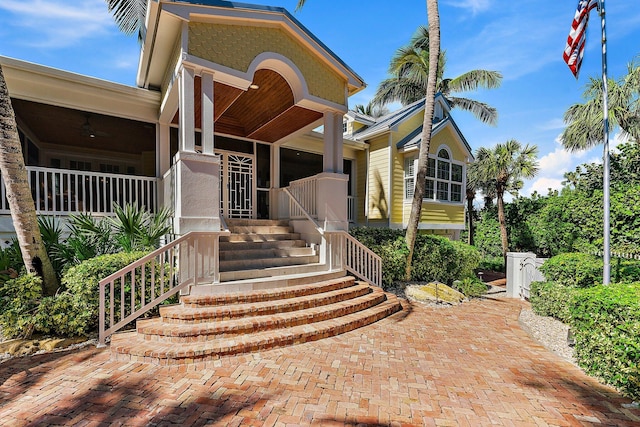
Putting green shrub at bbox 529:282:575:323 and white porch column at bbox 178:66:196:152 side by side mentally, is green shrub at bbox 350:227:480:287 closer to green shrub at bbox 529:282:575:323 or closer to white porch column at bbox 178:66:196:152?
green shrub at bbox 529:282:575:323

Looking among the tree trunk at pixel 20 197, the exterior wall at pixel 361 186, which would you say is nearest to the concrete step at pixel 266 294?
the tree trunk at pixel 20 197

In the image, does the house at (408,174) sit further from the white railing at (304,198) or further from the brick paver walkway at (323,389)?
the brick paver walkway at (323,389)

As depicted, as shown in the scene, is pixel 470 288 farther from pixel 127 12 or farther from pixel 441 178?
pixel 127 12

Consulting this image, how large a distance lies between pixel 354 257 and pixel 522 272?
5179 millimetres

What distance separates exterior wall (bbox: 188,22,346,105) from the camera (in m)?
4.90

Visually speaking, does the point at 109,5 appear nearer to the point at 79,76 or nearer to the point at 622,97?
the point at 79,76

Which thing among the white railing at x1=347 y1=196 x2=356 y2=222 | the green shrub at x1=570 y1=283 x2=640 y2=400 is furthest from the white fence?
the white railing at x1=347 y1=196 x2=356 y2=222

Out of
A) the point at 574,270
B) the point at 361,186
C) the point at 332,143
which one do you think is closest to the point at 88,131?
the point at 332,143

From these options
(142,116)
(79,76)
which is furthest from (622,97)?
(79,76)

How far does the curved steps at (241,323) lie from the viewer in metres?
3.65

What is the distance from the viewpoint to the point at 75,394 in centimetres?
290

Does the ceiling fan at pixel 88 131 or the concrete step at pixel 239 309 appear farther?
the ceiling fan at pixel 88 131

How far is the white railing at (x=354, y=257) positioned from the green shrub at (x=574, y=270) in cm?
415

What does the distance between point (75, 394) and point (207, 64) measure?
4.92m
